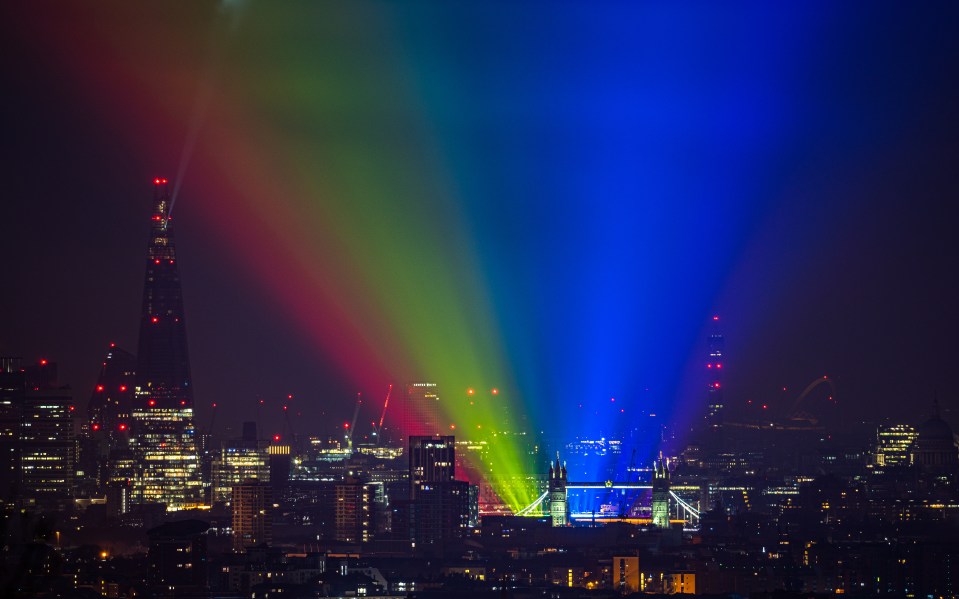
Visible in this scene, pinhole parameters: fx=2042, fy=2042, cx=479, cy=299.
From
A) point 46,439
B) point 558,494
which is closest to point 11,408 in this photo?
point 46,439

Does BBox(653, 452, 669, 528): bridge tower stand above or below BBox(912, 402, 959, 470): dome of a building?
below

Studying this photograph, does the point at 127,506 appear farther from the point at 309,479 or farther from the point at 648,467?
the point at 648,467

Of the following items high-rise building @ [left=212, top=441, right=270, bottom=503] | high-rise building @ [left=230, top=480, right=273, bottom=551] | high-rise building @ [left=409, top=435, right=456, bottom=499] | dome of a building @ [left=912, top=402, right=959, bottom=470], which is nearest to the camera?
high-rise building @ [left=230, top=480, right=273, bottom=551]

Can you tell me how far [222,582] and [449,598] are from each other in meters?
6.10

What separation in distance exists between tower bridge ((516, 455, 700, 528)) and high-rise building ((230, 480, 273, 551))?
13.7m

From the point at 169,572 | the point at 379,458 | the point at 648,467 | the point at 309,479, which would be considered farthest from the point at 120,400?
the point at 169,572

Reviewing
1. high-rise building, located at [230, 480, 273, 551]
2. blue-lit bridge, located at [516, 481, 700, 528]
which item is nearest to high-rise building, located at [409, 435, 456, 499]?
high-rise building, located at [230, 480, 273, 551]

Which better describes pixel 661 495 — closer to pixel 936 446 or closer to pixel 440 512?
pixel 936 446

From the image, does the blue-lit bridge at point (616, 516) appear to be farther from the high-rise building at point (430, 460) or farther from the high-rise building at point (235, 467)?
the high-rise building at point (235, 467)

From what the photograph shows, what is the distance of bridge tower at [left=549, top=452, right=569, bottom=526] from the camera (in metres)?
86.1

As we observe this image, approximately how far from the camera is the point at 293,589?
1941 inches

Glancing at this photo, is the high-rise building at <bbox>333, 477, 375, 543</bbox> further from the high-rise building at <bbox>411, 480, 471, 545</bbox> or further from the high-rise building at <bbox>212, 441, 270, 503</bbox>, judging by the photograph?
the high-rise building at <bbox>212, 441, 270, 503</bbox>

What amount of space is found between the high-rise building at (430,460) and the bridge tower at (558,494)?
36.2ft

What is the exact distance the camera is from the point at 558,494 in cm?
8775
